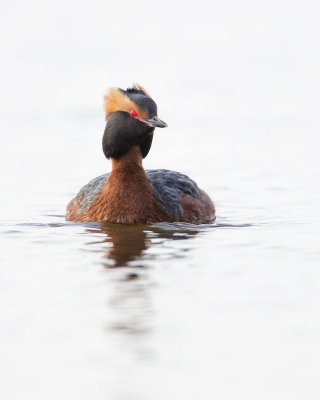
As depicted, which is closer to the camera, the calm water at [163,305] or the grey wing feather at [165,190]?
the calm water at [163,305]

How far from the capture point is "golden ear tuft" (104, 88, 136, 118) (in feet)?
53.3

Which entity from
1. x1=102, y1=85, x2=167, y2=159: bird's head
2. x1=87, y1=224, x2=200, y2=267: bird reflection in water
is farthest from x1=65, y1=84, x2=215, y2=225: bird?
x1=87, y1=224, x2=200, y2=267: bird reflection in water

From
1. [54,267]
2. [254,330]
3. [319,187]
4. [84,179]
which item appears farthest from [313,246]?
[84,179]

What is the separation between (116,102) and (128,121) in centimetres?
44

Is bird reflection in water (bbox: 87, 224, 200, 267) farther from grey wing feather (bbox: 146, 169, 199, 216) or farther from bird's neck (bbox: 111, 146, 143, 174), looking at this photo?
bird's neck (bbox: 111, 146, 143, 174)

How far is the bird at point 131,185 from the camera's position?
634 inches

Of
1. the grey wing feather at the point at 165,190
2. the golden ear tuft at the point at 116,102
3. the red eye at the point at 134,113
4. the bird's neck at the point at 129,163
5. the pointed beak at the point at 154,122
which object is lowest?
the grey wing feather at the point at 165,190

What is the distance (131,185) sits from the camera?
1623cm

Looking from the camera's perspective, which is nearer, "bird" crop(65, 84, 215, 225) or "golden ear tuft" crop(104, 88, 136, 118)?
"bird" crop(65, 84, 215, 225)

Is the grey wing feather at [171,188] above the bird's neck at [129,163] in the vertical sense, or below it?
below

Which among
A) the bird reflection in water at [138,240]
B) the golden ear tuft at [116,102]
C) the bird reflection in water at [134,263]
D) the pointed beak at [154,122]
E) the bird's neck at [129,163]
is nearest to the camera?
the bird reflection in water at [134,263]

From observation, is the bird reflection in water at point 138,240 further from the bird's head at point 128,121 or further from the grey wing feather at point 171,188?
the bird's head at point 128,121

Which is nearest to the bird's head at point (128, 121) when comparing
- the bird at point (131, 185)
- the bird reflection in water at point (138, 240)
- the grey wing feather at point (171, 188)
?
the bird at point (131, 185)

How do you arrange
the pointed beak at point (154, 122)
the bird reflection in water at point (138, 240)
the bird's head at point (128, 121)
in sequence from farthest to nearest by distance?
the bird's head at point (128, 121) < the pointed beak at point (154, 122) < the bird reflection in water at point (138, 240)
